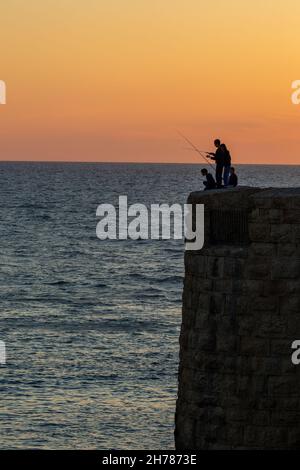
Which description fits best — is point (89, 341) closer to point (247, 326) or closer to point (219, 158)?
point (219, 158)

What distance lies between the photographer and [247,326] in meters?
19.9

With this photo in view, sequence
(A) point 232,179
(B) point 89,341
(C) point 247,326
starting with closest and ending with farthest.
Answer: (C) point 247,326
(A) point 232,179
(B) point 89,341

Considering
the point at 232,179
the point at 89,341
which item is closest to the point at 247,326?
the point at 232,179

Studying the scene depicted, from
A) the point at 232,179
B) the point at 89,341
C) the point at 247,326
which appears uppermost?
the point at 232,179

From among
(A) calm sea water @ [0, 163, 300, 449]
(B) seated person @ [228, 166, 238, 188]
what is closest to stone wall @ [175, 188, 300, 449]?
(B) seated person @ [228, 166, 238, 188]

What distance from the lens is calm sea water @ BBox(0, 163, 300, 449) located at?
30938 mm

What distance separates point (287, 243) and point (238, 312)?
130 centimetres

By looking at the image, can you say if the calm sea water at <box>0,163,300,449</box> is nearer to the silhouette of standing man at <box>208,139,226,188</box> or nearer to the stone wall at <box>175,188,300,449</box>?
the silhouette of standing man at <box>208,139,226,188</box>

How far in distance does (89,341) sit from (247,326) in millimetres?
23117

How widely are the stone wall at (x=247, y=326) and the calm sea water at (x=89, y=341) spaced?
879 centimetres

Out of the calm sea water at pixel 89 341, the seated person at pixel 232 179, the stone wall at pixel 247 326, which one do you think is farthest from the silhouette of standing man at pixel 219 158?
the calm sea water at pixel 89 341

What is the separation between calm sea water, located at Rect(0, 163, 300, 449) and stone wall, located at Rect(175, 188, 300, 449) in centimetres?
879
